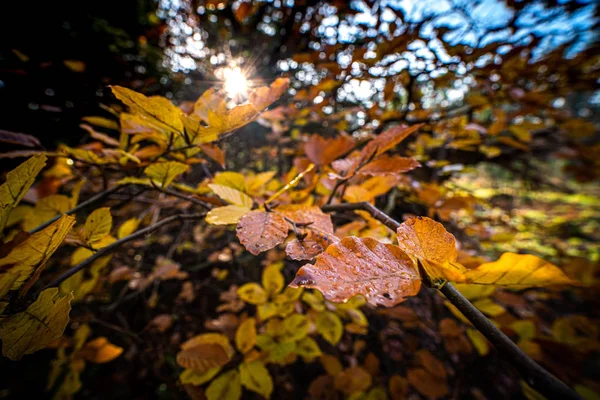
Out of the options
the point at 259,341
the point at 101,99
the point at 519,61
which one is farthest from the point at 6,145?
the point at 519,61

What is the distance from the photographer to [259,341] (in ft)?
Result: 2.54

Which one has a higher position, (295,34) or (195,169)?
(295,34)

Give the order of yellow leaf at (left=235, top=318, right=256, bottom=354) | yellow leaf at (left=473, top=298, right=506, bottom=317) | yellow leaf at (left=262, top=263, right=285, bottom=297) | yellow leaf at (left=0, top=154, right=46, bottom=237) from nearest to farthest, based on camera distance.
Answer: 1. yellow leaf at (left=0, top=154, right=46, bottom=237)
2. yellow leaf at (left=473, top=298, right=506, bottom=317)
3. yellow leaf at (left=235, top=318, right=256, bottom=354)
4. yellow leaf at (left=262, top=263, right=285, bottom=297)

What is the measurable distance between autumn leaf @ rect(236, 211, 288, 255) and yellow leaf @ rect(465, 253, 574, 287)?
203 mm

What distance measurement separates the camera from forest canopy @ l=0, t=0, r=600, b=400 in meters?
0.24

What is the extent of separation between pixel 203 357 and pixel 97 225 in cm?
50

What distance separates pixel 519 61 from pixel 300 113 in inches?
42.2

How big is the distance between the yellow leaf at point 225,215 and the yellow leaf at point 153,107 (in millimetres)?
150

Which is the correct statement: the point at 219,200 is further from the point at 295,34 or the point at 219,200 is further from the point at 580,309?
the point at 580,309

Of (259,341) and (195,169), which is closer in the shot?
(259,341)

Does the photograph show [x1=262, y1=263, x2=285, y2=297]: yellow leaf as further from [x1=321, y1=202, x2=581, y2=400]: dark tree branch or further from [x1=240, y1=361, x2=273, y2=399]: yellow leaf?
[x1=321, y1=202, x2=581, y2=400]: dark tree branch

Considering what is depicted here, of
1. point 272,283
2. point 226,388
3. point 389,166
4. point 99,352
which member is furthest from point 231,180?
point 99,352

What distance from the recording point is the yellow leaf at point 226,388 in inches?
26.2

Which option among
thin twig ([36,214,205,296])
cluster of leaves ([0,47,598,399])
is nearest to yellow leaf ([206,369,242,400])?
cluster of leaves ([0,47,598,399])
